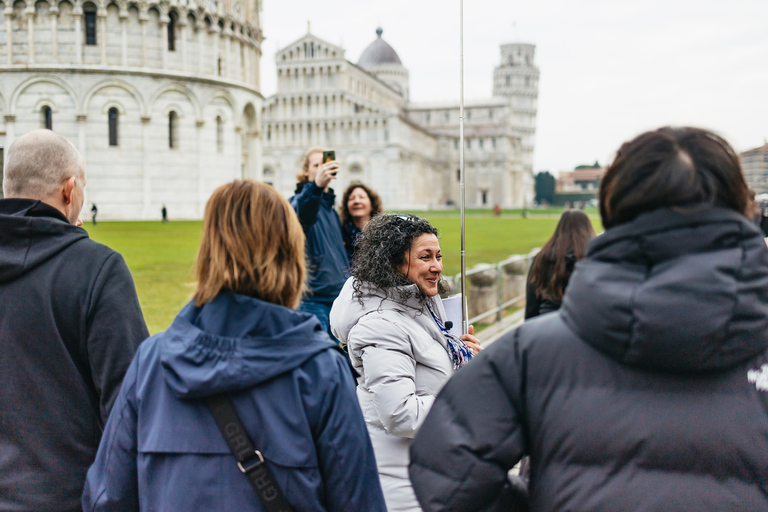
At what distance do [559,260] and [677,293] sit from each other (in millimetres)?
3187

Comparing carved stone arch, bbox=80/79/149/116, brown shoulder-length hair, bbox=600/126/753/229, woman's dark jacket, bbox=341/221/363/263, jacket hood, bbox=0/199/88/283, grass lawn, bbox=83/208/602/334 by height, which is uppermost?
carved stone arch, bbox=80/79/149/116

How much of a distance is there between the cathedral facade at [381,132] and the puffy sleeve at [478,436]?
212ft

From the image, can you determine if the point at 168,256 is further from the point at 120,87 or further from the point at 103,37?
the point at 103,37

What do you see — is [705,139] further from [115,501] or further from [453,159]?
[453,159]

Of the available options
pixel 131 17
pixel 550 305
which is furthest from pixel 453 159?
pixel 550 305

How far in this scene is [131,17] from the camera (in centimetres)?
3581

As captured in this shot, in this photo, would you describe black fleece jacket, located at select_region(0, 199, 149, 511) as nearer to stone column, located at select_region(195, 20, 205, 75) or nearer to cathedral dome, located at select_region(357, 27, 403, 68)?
stone column, located at select_region(195, 20, 205, 75)

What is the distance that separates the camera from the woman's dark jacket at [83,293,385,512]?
1650mm

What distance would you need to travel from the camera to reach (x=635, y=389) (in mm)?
1372

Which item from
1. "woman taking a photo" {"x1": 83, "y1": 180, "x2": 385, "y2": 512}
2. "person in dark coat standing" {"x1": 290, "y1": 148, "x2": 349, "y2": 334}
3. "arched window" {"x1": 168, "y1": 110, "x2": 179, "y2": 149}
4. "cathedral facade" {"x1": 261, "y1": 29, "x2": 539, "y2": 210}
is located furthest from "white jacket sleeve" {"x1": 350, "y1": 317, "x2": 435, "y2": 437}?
"cathedral facade" {"x1": 261, "y1": 29, "x2": 539, "y2": 210}

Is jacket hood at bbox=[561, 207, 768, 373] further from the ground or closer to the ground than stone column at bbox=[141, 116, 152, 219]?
closer to the ground

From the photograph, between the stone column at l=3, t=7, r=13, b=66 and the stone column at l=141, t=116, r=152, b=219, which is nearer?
the stone column at l=3, t=7, r=13, b=66

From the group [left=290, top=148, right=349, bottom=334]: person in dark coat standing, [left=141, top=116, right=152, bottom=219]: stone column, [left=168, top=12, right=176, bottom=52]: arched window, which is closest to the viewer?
[left=290, top=148, right=349, bottom=334]: person in dark coat standing

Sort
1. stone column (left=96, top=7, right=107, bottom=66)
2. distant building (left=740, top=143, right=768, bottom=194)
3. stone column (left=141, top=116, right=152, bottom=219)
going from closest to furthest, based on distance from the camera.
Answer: distant building (left=740, top=143, right=768, bottom=194), stone column (left=96, top=7, right=107, bottom=66), stone column (left=141, top=116, right=152, bottom=219)
